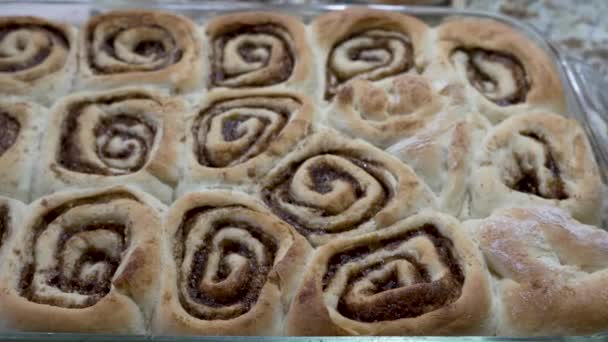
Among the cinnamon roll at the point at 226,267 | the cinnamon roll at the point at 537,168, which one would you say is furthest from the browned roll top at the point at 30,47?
the cinnamon roll at the point at 537,168

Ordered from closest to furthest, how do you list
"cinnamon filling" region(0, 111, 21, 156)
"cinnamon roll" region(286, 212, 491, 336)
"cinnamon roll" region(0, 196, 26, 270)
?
"cinnamon roll" region(286, 212, 491, 336) < "cinnamon roll" region(0, 196, 26, 270) < "cinnamon filling" region(0, 111, 21, 156)

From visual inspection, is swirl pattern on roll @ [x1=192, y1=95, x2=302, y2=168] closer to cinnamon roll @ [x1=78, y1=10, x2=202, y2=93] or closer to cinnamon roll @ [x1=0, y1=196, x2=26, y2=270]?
cinnamon roll @ [x1=78, y1=10, x2=202, y2=93]

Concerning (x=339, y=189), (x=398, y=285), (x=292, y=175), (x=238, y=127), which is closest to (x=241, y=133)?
(x=238, y=127)

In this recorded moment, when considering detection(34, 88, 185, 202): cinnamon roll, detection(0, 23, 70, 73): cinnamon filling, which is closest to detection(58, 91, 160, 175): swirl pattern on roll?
detection(34, 88, 185, 202): cinnamon roll

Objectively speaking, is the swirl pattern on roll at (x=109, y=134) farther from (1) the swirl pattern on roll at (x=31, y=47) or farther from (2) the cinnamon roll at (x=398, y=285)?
(2) the cinnamon roll at (x=398, y=285)

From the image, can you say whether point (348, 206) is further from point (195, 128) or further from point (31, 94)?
point (31, 94)

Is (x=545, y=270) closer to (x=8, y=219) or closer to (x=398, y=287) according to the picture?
(x=398, y=287)
